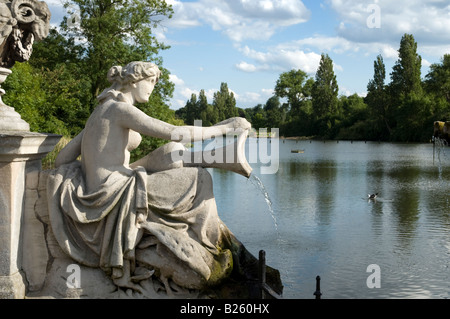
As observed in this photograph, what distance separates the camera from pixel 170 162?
509 centimetres

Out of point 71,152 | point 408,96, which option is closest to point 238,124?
point 71,152

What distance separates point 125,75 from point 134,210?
1277 mm

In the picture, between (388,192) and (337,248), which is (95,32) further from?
(337,248)

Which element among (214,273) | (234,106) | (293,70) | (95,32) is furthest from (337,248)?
(234,106)

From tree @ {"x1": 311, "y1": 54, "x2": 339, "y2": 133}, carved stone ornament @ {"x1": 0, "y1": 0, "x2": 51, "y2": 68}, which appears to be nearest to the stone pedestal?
carved stone ornament @ {"x1": 0, "y1": 0, "x2": 51, "y2": 68}

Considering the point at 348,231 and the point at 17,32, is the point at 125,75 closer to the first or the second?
the point at 17,32

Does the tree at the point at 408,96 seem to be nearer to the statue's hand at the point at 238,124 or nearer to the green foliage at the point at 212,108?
the green foliage at the point at 212,108

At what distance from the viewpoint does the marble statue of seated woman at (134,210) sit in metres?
4.78

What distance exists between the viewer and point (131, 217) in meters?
4.78

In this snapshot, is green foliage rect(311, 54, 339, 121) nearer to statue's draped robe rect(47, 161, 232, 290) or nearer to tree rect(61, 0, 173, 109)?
tree rect(61, 0, 173, 109)

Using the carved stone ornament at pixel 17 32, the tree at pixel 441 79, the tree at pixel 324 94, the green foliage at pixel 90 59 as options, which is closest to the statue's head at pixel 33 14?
the carved stone ornament at pixel 17 32

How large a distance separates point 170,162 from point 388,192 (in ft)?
53.9

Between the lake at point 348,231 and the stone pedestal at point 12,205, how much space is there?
4.37 m

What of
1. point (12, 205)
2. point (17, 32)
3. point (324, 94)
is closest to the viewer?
point (12, 205)
